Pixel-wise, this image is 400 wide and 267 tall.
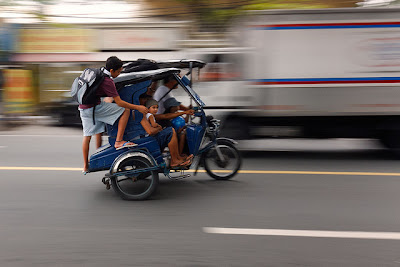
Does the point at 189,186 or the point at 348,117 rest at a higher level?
the point at 348,117

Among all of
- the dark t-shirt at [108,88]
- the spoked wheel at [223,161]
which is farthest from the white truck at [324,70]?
the dark t-shirt at [108,88]

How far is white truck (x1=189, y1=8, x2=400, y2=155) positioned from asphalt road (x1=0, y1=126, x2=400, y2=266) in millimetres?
944

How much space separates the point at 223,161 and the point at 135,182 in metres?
1.32

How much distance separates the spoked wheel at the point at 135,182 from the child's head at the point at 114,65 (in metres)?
1.01

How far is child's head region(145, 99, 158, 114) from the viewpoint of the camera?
5602 millimetres

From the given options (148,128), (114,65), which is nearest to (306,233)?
(148,128)

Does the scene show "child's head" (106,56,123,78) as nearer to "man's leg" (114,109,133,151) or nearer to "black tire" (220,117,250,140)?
"man's leg" (114,109,133,151)

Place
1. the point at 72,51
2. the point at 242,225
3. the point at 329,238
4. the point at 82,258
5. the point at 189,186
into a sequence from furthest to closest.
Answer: the point at 72,51
the point at 189,186
the point at 242,225
the point at 329,238
the point at 82,258

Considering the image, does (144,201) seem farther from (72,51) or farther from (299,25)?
(72,51)

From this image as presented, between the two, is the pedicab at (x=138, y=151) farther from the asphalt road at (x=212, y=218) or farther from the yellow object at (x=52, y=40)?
the yellow object at (x=52, y=40)

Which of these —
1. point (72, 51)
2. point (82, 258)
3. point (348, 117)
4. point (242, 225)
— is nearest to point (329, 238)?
point (242, 225)

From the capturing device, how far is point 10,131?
502 inches

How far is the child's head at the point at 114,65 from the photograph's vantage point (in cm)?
533

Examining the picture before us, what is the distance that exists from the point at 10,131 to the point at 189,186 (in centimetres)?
844
